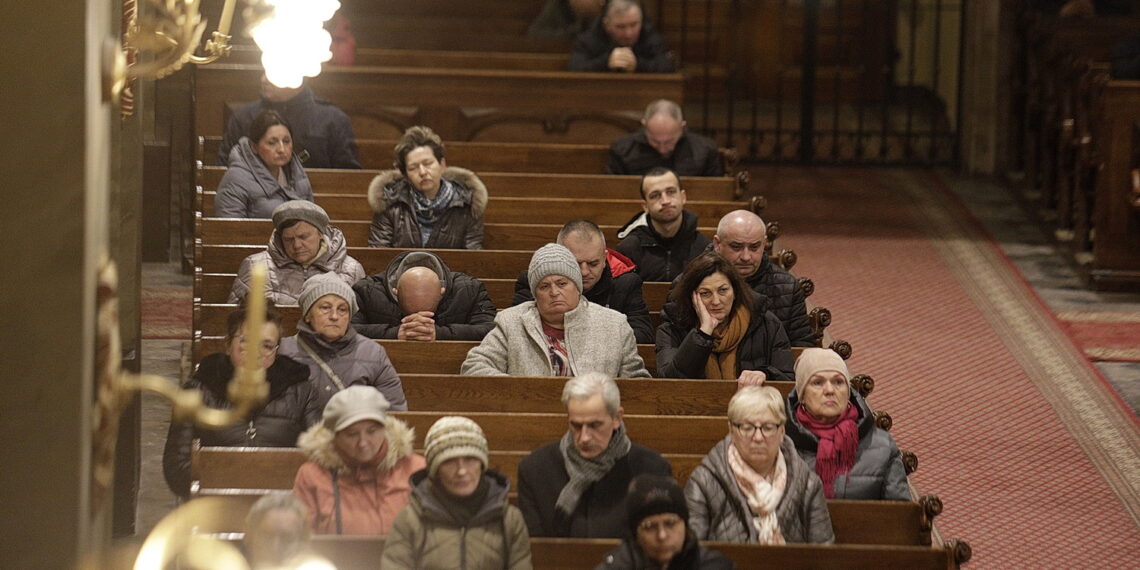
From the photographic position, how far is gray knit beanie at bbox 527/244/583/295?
6.07 m

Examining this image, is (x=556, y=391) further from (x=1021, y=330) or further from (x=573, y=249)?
(x=1021, y=330)

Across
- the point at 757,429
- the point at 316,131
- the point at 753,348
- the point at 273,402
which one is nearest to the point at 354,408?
the point at 273,402

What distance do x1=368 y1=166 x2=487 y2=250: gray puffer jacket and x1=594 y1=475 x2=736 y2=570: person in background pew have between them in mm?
2987

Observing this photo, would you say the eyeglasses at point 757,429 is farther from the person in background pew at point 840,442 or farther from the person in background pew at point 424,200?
the person in background pew at point 424,200

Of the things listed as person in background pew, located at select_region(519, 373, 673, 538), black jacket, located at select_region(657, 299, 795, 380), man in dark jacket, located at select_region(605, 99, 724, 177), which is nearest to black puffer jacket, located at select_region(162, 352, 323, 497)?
person in background pew, located at select_region(519, 373, 673, 538)

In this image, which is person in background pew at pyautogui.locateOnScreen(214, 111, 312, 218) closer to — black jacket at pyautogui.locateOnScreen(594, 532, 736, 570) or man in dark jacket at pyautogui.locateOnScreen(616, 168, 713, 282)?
man in dark jacket at pyautogui.locateOnScreen(616, 168, 713, 282)

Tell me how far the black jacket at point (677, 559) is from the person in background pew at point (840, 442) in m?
0.89

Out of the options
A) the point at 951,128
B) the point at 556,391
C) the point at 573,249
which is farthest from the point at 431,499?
the point at 951,128

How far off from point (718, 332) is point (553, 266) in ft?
2.07

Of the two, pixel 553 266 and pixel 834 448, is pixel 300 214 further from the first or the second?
pixel 834 448

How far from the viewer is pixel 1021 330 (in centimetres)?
877

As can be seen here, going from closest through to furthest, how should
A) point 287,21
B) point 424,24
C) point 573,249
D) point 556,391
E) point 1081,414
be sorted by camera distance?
point 287,21, point 556,391, point 573,249, point 1081,414, point 424,24

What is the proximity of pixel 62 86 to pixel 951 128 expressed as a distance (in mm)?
10740

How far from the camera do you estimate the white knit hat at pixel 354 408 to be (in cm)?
492
